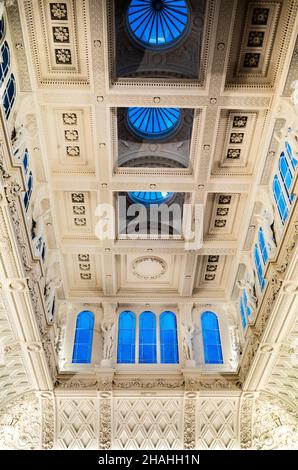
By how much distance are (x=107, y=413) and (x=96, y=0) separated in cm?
1283

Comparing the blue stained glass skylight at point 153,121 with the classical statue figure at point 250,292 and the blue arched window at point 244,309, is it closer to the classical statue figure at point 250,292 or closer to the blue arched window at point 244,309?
the classical statue figure at point 250,292

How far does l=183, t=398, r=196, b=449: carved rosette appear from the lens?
1641cm

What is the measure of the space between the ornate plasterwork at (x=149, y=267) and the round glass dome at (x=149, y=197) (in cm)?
222

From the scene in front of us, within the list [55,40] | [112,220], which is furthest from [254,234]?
[55,40]

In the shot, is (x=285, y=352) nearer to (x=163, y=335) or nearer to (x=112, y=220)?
(x=163, y=335)

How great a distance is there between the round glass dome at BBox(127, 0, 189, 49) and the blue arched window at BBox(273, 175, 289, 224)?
514cm

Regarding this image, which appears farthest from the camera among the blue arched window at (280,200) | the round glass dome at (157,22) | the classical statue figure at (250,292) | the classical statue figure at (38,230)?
the classical statue figure at (250,292)

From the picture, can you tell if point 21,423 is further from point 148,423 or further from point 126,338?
point 126,338

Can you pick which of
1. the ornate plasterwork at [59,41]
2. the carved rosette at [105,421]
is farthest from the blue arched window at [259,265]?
the ornate plasterwork at [59,41]

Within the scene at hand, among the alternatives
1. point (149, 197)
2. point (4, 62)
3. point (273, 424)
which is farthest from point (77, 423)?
point (4, 62)

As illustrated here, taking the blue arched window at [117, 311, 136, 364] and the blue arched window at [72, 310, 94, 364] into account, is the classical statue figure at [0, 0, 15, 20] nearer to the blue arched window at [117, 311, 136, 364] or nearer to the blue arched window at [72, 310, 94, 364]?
the blue arched window at [72, 310, 94, 364]

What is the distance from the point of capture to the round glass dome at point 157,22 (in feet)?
43.1

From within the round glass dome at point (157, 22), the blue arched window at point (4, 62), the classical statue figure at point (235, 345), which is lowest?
the classical statue figure at point (235, 345)

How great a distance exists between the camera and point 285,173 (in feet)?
45.1
